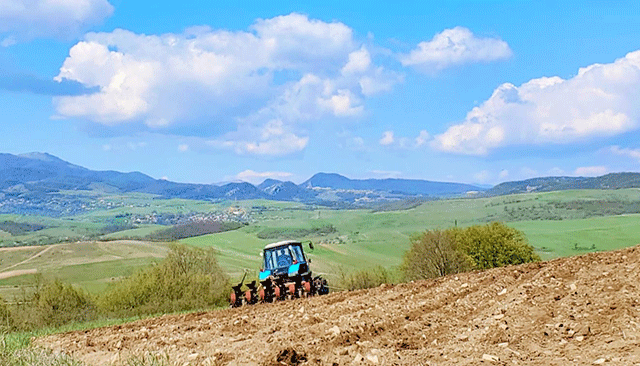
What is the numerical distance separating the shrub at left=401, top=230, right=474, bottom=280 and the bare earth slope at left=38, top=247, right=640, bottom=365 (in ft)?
105

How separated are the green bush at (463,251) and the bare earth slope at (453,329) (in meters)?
32.4

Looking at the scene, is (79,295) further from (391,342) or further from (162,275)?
(391,342)

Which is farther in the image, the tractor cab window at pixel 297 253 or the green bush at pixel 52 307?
the green bush at pixel 52 307

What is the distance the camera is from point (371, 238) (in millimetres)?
118562

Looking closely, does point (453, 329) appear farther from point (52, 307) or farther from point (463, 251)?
point (463, 251)

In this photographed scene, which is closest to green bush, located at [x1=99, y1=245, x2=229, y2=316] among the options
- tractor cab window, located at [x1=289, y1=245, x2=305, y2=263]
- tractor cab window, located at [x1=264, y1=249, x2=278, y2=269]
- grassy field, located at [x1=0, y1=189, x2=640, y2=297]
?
tractor cab window, located at [x1=264, y1=249, x2=278, y2=269]

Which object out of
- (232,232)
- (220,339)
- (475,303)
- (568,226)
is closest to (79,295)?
(220,339)

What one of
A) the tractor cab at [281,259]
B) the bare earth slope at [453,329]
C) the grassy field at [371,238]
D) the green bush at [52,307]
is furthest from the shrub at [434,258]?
the bare earth slope at [453,329]

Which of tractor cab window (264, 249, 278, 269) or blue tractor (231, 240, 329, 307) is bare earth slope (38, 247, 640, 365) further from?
tractor cab window (264, 249, 278, 269)

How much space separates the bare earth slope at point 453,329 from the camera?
857 centimetres

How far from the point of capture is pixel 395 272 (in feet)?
175

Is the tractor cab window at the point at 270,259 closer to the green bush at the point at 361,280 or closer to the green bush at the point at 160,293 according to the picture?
the green bush at the point at 160,293

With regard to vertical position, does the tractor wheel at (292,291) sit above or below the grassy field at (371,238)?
above

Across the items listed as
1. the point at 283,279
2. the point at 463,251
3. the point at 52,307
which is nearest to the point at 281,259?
the point at 283,279
